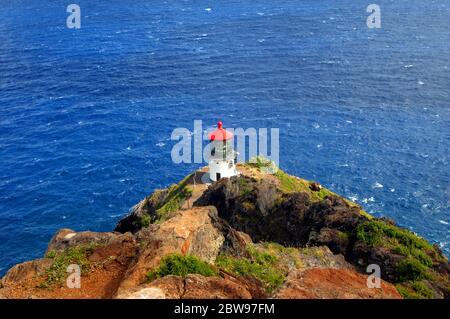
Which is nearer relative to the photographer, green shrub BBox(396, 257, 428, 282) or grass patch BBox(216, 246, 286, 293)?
grass patch BBox(216, 246, 286, 293)

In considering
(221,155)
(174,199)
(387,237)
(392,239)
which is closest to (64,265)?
(387,237)

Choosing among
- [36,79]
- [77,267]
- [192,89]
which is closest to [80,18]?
[36,79]

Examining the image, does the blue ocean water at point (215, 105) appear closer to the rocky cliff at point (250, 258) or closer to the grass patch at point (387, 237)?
the rocky cliff at point (250, 258)

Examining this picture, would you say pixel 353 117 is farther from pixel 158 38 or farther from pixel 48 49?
pixel 48 49

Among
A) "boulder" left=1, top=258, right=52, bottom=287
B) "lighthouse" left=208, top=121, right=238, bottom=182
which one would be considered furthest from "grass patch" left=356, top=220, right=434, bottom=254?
"lighthouse" left=208, top=121, right=238, bottom=182

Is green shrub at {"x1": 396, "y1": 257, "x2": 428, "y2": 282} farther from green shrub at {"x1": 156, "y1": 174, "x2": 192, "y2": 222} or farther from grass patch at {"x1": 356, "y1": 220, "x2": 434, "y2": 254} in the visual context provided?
green shrub at {"x1": 156, "y1": 174, "x2": 192, "y2": 222}
